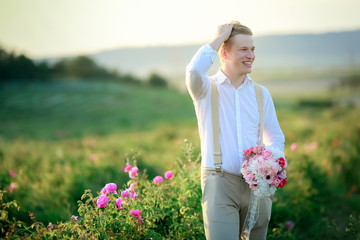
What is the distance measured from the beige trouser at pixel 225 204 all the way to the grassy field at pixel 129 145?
1141mm

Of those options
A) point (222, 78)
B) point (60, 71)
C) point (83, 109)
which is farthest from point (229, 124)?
point (60, 71)

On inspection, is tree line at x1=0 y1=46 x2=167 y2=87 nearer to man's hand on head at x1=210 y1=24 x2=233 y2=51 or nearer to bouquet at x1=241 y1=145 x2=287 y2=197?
man's hand on head at x1=210 y1=24 x2=233 y2=51

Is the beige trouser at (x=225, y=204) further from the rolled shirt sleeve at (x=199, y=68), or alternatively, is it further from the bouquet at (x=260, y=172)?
the rolled shirt sleeve at (x=199, y=68)

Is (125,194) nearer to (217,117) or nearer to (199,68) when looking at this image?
(217,117)

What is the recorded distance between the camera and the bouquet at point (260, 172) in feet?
8.55

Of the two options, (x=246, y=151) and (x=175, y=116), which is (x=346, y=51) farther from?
(x=246, y=151)

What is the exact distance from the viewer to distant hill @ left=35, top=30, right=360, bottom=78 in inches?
1069

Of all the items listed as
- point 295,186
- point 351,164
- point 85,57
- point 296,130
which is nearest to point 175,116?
point 296,130

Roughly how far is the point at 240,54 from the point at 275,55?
104ft

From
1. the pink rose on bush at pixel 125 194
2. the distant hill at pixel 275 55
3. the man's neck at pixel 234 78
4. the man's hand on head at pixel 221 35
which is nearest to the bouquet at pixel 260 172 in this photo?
the man's neck at pixel 234 78

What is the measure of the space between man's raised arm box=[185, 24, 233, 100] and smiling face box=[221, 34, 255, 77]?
111mm

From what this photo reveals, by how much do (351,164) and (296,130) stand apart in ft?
18.4

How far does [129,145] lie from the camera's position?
417 inches

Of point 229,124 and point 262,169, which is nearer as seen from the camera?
point 262,169
